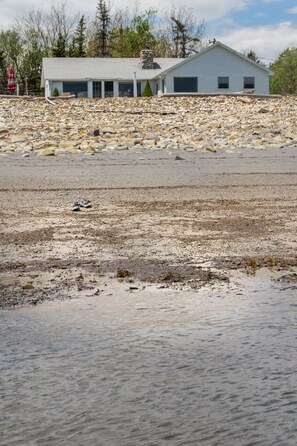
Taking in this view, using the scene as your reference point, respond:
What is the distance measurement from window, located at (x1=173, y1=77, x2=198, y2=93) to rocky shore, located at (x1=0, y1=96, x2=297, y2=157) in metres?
15.5

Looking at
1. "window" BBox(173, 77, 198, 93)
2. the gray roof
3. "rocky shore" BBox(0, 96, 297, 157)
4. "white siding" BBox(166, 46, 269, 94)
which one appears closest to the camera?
"rocky shore" BBox(0, 96, 297, 157)

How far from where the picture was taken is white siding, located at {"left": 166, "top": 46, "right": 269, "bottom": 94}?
186ft

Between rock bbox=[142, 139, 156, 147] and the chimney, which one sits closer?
rock bbox=[142, 139, 156, 147]

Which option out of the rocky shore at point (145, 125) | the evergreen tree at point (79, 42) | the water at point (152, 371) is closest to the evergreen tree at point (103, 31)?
the evergreen tree at point (79, 42)

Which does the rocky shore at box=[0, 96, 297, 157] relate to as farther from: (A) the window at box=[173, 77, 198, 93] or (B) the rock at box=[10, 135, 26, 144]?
(A) the window at box=[173, 77, 198, 93]

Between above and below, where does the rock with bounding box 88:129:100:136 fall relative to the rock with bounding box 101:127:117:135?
below

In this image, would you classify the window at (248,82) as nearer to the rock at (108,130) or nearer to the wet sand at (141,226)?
the rock at (108,130)

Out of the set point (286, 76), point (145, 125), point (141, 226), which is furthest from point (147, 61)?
point (141, 226)


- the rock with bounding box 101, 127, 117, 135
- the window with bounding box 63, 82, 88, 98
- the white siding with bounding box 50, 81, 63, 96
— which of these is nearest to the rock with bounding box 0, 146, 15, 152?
the rock with bounding box 101, 127, 117, 135

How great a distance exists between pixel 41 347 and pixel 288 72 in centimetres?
8572

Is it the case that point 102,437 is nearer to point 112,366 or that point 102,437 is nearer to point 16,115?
point 112,366

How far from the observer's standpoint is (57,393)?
316 cm

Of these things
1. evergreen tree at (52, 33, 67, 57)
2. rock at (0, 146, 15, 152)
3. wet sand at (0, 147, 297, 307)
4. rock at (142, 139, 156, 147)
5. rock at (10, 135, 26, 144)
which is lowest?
wet sand at (0, 147, 297, 307)

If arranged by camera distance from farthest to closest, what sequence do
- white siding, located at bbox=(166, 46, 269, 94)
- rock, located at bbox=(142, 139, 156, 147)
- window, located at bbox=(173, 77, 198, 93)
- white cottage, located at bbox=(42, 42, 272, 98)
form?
white siding, located at bbox=(166, 46, 269, 94) < white cottage, located at bbox=(42, 42, 272, 98) < window, located at bbox=(173, 77, 198, 93) < rock, located at bbox=(142, 139, 156, 147)
